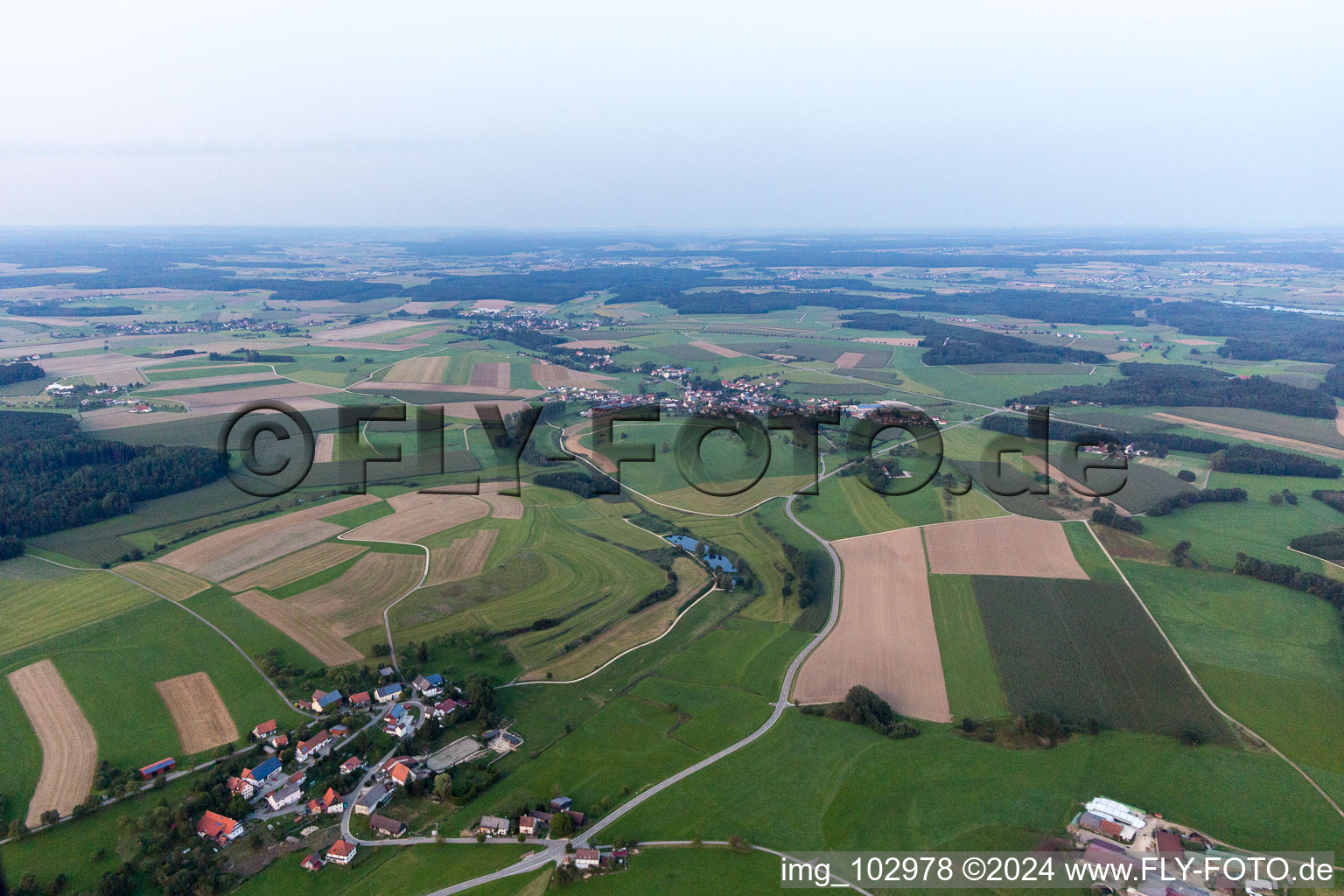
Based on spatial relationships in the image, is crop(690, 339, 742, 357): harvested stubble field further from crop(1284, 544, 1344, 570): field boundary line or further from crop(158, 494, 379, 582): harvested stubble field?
crop(1284, 544, 1344, 570): field boundary line

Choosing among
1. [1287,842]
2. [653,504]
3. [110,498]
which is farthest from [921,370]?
[110,498]

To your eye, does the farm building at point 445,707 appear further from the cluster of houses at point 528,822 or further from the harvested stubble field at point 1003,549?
the harvested stubble field at point 1003,549

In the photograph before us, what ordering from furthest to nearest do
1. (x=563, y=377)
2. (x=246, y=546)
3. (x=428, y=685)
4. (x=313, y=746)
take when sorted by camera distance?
1. (x=563, y=377)
2. (x=246, y=546)
3. (x=428, y=685)
4. (x=313, y=746)

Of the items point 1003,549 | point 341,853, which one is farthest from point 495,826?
point 1003,549

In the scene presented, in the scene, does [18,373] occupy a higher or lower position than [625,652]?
higher

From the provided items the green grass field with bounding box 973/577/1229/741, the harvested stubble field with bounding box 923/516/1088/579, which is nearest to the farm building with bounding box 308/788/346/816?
the green grass field with bounding box 973/577/1229/741

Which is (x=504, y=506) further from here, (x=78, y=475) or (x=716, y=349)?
(x=716, y=349)

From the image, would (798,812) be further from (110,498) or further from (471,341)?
(471,341)
